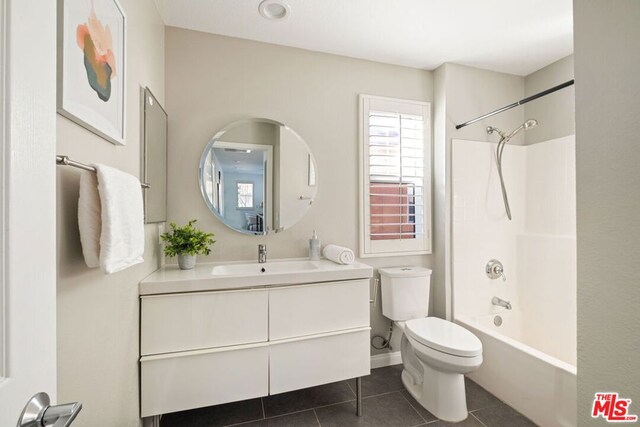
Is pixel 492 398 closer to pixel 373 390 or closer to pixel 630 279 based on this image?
pixel 373 390

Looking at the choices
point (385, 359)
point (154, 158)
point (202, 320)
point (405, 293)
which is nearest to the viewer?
point (202, 320)

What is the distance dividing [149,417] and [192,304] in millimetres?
644

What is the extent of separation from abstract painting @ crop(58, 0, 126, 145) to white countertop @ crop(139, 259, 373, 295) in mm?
671

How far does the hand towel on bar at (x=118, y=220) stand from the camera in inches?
31.5

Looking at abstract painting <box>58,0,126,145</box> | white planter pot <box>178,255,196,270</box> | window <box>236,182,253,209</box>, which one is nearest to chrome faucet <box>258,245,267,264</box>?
window <box>236,182,253,209</box>

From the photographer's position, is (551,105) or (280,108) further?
(551,105)

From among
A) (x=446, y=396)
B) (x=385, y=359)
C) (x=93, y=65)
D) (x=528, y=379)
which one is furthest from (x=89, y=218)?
(x=528, y=379)

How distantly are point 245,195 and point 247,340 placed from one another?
2.99 ft

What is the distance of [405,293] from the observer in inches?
81.7

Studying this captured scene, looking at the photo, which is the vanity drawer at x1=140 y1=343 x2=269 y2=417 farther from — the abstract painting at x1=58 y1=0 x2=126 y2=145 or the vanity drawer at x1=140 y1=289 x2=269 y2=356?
the abstract painting at x1=58 y1=0 x2=126 y2=145

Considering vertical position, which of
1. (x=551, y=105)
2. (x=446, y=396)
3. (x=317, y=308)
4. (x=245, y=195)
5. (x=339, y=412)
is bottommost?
(x=339, y=412)

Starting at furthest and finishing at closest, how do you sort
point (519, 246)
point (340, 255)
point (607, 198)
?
point (519, 246)
point (340, 255)
point (607, 198)

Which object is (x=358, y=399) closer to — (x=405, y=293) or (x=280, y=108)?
(x=405, y=293)

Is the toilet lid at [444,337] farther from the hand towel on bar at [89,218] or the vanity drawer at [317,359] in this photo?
the hand towel on bar at [89,218]
